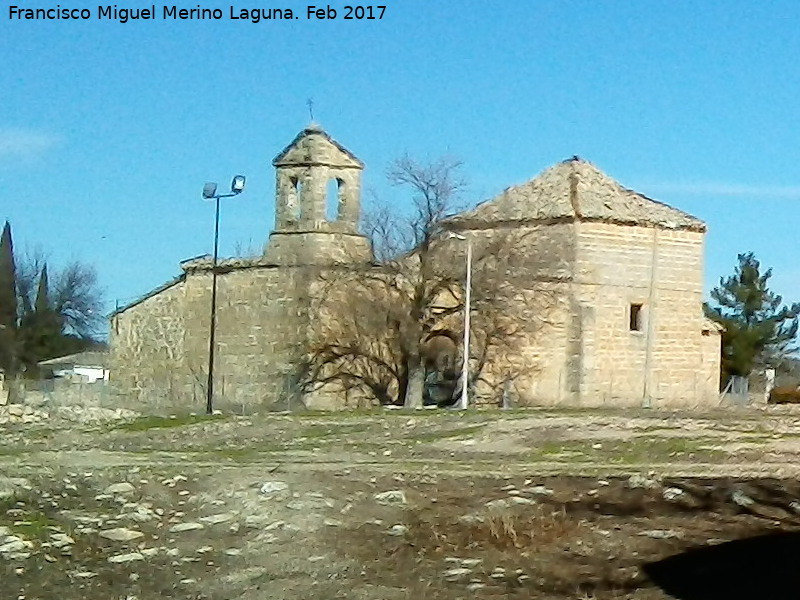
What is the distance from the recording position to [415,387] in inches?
1570

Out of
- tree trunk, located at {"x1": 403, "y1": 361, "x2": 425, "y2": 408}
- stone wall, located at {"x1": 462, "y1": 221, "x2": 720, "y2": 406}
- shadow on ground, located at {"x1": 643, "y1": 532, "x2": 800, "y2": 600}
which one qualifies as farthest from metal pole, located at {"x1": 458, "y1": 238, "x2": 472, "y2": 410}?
shadow on ground, located at {"x1": 643, "y1": 532, "x2": 800, "y2": 600}

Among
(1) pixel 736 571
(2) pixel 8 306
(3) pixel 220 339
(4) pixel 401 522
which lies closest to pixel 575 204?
(3) pixel 220 339

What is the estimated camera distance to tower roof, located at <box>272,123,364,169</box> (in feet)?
143

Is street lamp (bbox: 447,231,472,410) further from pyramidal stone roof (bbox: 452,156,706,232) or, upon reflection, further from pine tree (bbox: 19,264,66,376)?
pine tree (bbox: 19,264,66,376)

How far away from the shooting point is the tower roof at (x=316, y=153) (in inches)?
1718

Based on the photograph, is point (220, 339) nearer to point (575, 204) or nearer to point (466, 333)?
point (466, 333)

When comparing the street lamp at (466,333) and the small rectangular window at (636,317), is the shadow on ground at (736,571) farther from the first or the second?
the small rectangular window at (636,317)

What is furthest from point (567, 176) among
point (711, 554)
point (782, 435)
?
point (711, 554)

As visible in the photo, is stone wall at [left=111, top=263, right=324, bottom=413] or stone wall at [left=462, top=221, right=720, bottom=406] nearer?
stone wall at [left=462, top=221, right=720, bottom=406]

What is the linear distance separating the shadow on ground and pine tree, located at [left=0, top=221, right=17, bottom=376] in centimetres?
5111

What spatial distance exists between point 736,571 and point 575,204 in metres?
35.0

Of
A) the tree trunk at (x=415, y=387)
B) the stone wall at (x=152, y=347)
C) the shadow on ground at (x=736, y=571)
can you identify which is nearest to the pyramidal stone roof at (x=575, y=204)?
the tree trunk at (x=415, y=387)

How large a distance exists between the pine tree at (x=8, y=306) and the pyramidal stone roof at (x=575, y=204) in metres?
24.3

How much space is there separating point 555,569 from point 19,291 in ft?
202
